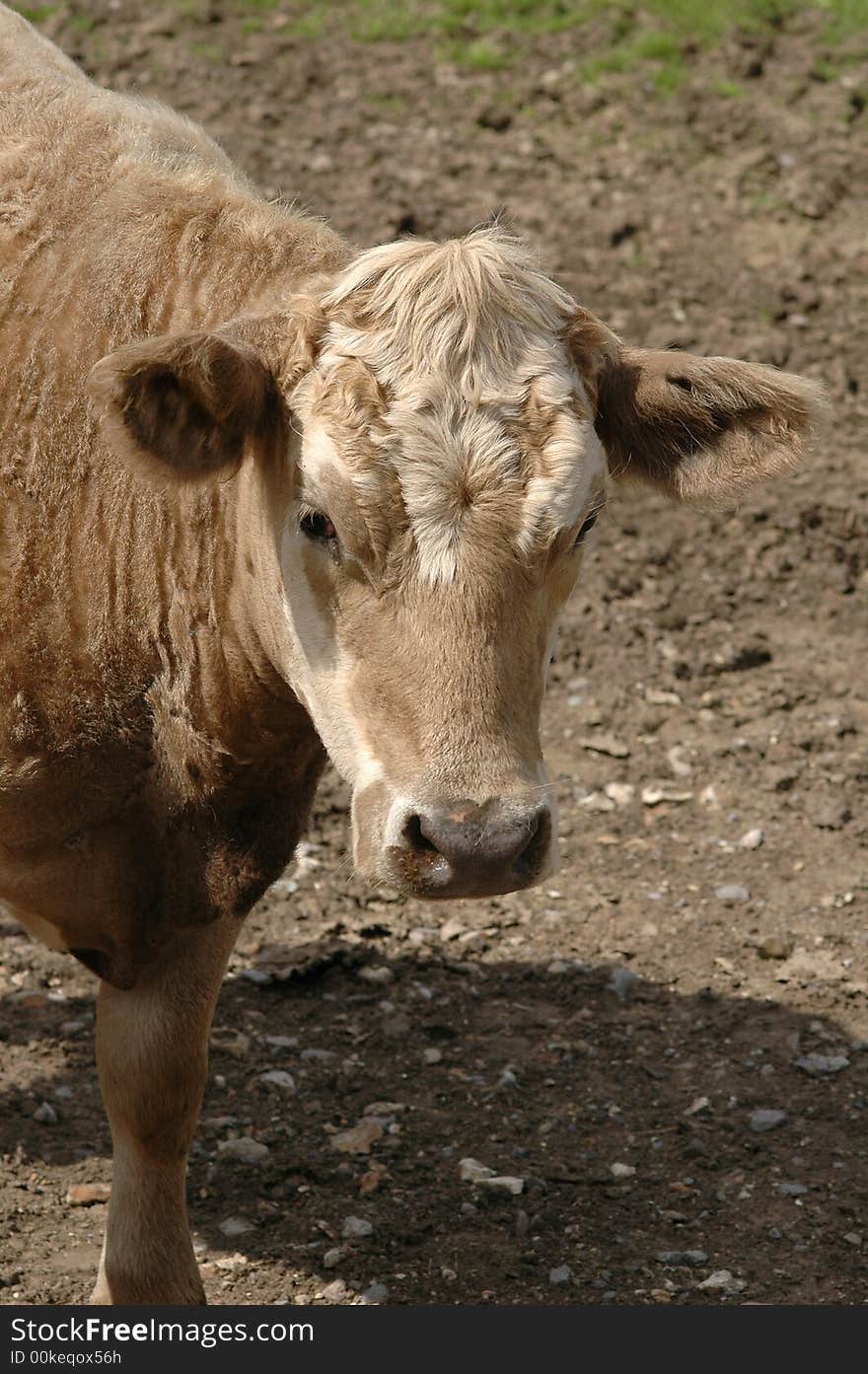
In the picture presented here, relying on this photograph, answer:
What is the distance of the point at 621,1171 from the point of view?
5.09 m

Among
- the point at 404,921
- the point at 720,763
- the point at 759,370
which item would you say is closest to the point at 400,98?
the point at 720,763

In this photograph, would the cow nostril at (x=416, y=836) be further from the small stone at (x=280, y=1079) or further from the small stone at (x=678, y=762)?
the small stone at (x=678, y=762)

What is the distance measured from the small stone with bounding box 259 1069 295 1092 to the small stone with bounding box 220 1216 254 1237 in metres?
0.54

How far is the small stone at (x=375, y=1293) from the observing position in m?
4.56

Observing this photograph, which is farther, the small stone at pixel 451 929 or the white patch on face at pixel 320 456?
the small stone at pixel 451 929

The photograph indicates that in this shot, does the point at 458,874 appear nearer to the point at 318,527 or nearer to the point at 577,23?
the point at 318,527

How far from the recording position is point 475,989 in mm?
5852

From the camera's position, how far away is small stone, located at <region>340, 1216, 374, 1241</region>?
190 inches

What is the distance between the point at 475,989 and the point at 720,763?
1530mm

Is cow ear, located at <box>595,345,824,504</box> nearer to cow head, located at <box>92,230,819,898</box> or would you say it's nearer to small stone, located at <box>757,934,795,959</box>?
cow head, located at <box>92,230,819,898</box>

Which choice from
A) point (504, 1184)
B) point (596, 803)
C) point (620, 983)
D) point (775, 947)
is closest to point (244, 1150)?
point (504, 1184)

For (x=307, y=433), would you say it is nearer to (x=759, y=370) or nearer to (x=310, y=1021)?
(x=759, y=370)

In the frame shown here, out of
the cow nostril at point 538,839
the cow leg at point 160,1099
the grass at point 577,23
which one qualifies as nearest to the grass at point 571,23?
the grass at point 577,23

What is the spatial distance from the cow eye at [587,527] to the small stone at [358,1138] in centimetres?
215
